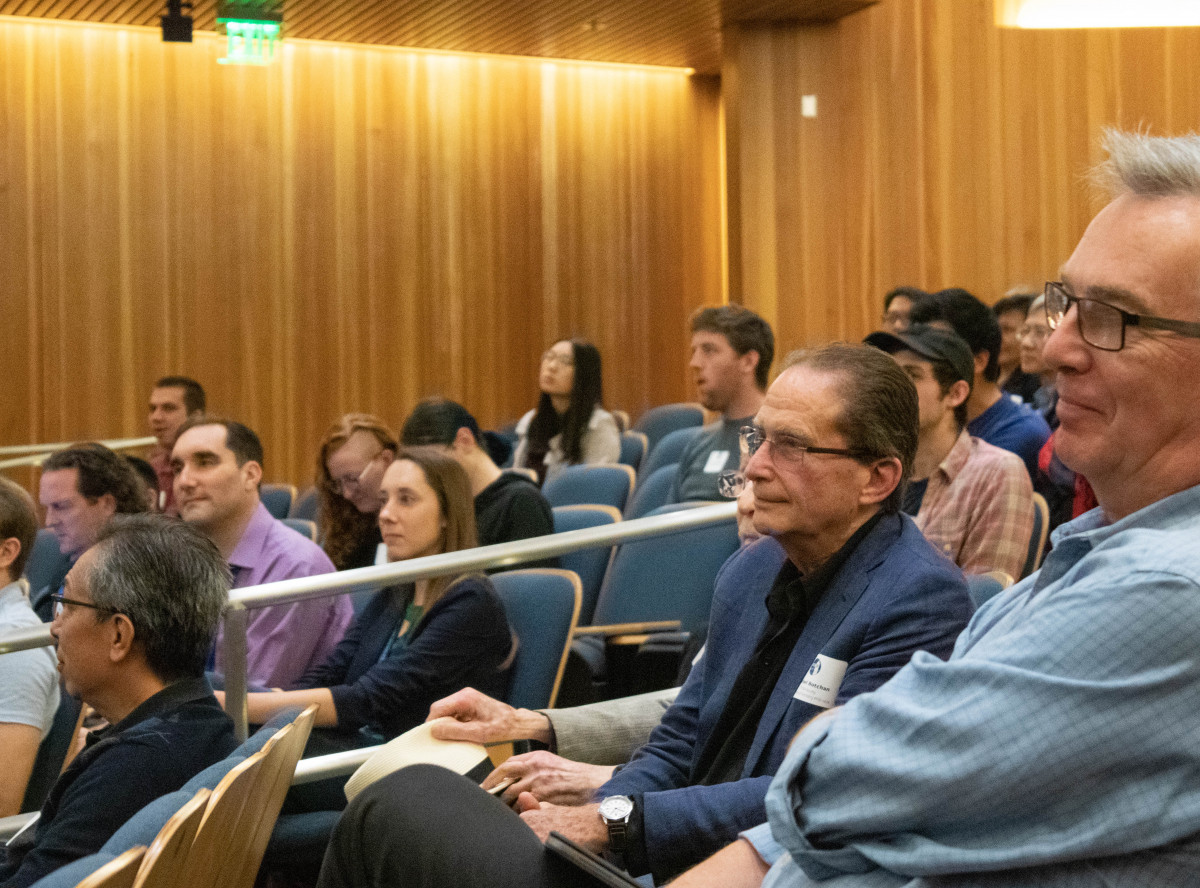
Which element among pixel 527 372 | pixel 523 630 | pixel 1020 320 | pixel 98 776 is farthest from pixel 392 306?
pixel 98 776

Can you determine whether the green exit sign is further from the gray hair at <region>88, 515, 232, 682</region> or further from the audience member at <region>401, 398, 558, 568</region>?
the gray hair at <region>88, 515, 232, 682</region>

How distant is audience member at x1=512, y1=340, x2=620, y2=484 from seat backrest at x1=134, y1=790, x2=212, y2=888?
4.27 metres

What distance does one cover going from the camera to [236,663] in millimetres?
2416

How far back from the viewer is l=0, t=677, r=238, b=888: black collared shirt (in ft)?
5.90

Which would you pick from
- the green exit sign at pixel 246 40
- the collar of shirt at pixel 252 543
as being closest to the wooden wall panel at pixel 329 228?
the green exit sign at pixel 246 40

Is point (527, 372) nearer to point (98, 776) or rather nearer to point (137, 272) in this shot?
point (137, 272)

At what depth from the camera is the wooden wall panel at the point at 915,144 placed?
717cm

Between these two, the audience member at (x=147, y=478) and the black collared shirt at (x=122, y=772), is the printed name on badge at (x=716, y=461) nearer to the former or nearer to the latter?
the audience member at (x=147, y=478)

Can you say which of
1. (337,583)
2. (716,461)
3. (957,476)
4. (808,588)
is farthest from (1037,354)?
(808,588)

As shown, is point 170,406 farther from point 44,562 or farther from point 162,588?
point 162,588

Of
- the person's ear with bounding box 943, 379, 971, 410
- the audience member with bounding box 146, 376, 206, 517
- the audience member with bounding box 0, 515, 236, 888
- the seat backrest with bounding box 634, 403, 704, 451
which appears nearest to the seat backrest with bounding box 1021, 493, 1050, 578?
the person's ear with bounding box 943, 379, 971, 410

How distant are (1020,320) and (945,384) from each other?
8.49ft

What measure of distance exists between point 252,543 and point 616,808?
6.64ft

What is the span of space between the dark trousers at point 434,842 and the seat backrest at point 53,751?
113 cm
